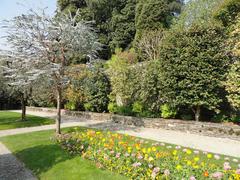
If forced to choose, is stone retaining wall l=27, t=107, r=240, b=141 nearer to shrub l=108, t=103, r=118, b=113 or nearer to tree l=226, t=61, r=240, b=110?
shrub l=108, t=103, r=118, b=113

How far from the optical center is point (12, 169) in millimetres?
6355

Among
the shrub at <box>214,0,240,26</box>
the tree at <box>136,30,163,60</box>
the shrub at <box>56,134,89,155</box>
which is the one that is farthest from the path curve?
the tree at <box>136,30,163,60</box>

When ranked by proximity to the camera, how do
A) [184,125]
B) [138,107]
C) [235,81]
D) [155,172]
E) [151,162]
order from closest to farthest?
1. [155,172]
2. [151,162]
3. [235,81]
4. [184,125]
5. [138,107]

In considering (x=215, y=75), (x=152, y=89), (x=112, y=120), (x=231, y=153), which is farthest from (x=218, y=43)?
(x=112, y=120)

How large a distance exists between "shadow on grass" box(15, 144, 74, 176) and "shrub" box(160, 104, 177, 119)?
5326mm

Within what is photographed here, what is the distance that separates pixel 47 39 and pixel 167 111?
600 centimetres

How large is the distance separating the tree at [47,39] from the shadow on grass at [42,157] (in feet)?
8.82

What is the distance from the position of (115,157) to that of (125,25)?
2744 cm

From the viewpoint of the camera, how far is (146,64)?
1268 centimetres

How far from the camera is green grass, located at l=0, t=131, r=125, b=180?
18.3 feet

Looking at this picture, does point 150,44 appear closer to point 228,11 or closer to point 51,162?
point 228,11

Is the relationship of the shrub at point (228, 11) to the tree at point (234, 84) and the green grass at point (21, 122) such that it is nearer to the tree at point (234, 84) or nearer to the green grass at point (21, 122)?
the tree at point (234, 84)

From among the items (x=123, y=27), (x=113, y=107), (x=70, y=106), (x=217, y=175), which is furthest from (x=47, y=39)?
(x=123, y=27)

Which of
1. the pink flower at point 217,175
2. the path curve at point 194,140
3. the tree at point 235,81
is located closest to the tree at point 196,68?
the tree at point 235,81
